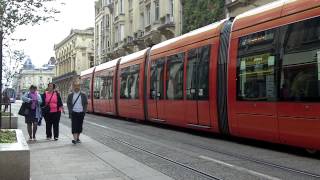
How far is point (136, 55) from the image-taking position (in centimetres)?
2562

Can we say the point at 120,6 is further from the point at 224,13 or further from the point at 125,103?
the point at 125,103

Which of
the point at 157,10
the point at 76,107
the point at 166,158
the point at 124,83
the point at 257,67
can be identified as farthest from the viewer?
the point at 157,10

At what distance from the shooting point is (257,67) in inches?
531

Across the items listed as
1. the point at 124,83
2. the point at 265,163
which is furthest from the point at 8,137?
the point at 124,83

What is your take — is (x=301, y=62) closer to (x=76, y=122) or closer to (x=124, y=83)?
(x=76, y=122)

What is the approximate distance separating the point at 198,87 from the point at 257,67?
380cm

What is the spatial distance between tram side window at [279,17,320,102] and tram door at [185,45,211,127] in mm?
4255

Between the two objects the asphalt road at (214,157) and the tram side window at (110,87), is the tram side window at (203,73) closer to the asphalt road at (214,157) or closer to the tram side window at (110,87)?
the asphalt road at (214,157)

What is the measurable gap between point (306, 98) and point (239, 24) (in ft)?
11.7

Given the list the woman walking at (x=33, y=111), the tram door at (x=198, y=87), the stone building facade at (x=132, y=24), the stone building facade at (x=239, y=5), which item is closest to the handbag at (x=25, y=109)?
the woman walking at (x=33, y=111)

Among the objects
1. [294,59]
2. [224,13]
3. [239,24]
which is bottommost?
[294,59]

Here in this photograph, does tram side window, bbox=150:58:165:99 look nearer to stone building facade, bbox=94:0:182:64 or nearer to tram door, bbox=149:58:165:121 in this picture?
tram door, bbox=149:58:165:121

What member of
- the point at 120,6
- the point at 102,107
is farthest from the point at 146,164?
the point at 120,6

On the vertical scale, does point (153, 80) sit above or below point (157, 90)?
above
